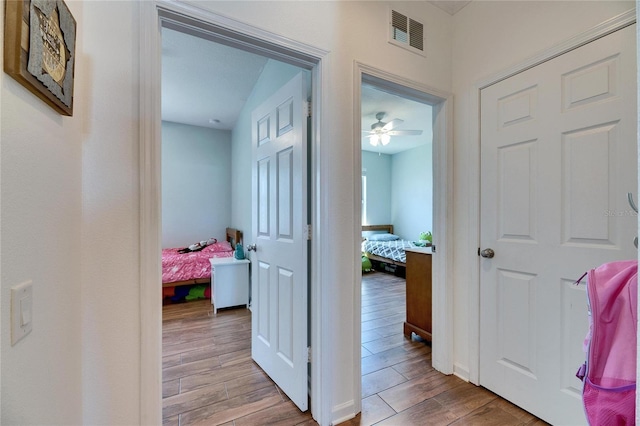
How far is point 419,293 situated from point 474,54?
6.55 ft

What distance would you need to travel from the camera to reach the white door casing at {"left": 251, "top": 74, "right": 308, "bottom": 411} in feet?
5.48

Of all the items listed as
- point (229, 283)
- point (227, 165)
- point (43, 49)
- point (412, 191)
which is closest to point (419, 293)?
point (229, 283)

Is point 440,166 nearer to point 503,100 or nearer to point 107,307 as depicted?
point 503,100

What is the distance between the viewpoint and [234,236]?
4.51 m

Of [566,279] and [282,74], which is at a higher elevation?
[282,74]

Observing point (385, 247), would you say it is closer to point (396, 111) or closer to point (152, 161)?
point (396, 111)

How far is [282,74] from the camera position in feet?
8.02

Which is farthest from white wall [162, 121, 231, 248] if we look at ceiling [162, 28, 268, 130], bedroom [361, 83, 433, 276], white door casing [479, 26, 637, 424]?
white door casing [479, 26, 637, 424]

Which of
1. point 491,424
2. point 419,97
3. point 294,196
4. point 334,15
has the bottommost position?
point 491,424

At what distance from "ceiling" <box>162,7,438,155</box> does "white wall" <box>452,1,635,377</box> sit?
722mm

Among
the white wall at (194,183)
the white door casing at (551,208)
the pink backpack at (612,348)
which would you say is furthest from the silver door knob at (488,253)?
the white wall at (194,183)

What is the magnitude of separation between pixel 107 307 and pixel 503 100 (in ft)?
8.01

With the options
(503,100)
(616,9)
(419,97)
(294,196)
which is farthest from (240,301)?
(616,9)

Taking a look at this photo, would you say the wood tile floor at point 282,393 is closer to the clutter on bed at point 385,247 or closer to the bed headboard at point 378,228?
the clutter on bed at point 385,247
